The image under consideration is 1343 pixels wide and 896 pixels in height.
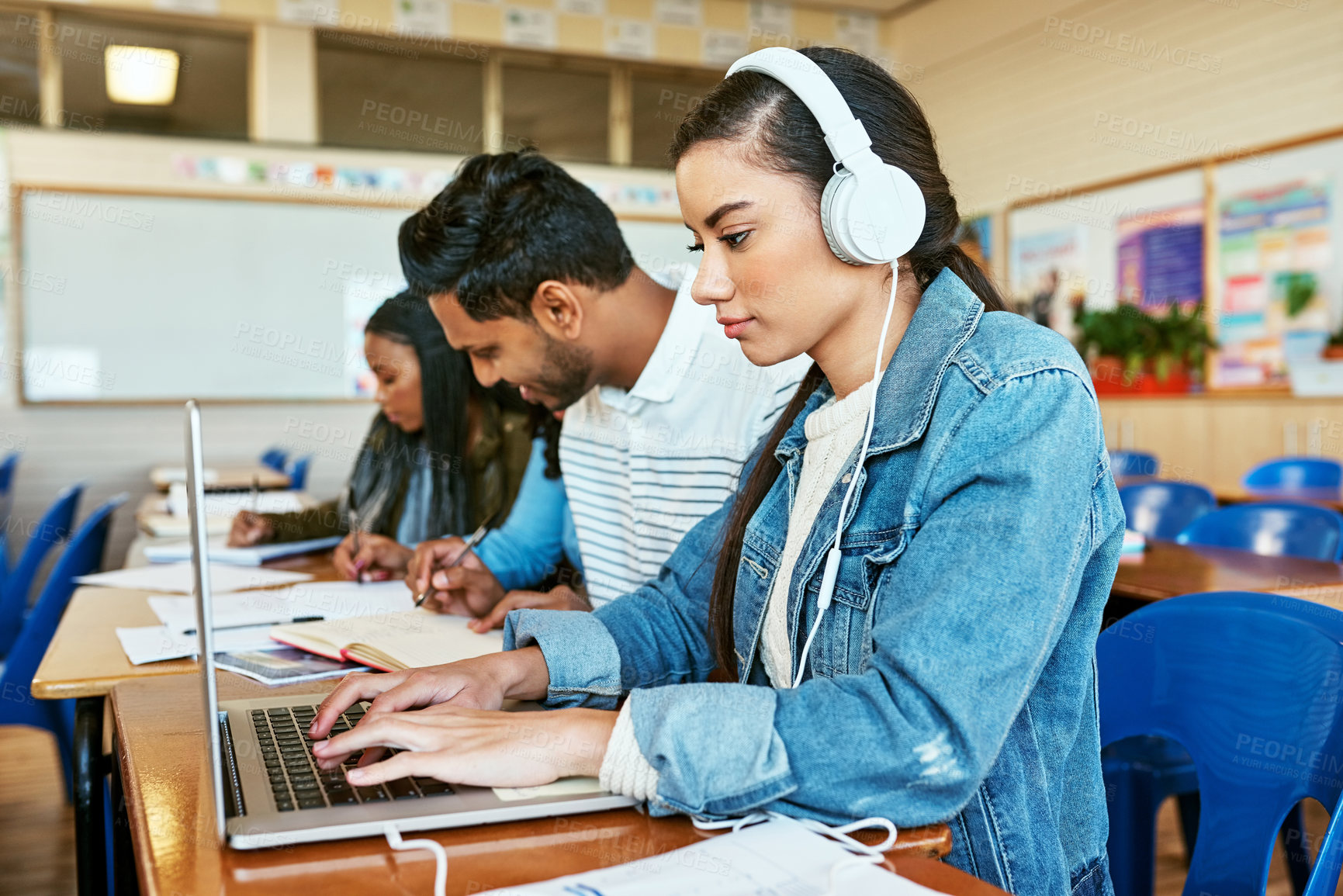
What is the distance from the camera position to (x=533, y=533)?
2.03m

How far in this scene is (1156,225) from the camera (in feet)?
17.8

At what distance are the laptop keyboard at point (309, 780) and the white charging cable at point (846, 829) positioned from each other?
19 cm

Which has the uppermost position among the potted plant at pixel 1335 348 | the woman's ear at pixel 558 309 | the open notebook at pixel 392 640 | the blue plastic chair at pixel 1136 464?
the potted plant at pixel 1335 348

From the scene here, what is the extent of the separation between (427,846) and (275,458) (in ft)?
17.8

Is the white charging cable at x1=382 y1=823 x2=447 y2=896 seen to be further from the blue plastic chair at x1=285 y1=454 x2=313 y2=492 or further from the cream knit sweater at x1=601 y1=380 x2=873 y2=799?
the blue plastic chair at x1=285 y1=454 x2=313 y2=492

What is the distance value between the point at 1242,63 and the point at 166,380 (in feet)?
18.0

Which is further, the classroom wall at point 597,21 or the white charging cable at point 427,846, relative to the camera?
the classroom wall at point 597,21

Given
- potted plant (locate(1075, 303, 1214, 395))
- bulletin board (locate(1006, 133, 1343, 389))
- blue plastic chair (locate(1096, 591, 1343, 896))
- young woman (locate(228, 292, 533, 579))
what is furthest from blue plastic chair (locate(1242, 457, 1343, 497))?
blue plastic chair (locate(1096, 591, 1343, 896))

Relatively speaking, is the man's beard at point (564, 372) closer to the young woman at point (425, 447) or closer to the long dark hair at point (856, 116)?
the young woman at point (425, 447)

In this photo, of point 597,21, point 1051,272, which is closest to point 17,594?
point 597,21

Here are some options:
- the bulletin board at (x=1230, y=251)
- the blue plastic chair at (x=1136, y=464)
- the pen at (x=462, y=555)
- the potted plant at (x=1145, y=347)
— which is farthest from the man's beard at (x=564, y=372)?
the potted plant at (x=1145, y=347)

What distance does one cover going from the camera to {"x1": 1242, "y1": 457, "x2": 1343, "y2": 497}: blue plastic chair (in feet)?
13.1

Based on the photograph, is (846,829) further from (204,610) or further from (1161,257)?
(1161,257)

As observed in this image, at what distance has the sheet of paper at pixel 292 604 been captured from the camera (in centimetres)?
153
